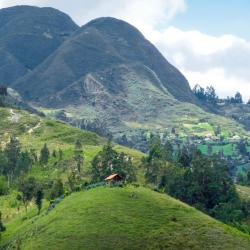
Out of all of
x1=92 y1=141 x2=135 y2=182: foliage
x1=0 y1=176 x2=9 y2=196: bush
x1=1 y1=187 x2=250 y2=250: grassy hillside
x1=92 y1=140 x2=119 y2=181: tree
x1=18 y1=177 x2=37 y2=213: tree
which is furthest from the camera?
x1=0 y1=176 x2=9 y2=196: bush

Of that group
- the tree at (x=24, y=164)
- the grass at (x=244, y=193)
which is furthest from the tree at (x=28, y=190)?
the grass at (x=244, y=193)

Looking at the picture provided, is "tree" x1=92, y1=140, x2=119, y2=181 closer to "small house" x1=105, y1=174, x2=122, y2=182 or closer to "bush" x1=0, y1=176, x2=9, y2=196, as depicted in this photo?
"small house" x1=105, y1=174, x2=122, y2=182

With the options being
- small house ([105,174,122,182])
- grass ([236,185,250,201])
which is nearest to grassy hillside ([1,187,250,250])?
small house ([105,174,122,182])

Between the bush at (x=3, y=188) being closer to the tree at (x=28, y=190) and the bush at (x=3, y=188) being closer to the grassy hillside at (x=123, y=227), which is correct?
the tree at (x=28, y=190)

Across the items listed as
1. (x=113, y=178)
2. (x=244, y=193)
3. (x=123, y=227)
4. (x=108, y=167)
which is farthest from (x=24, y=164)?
(x=123, y=227)

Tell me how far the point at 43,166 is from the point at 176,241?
10841cm

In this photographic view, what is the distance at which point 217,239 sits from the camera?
10012 cm

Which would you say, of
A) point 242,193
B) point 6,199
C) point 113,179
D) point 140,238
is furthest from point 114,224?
point 242,193

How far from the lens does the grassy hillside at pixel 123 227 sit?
98375 millimetres

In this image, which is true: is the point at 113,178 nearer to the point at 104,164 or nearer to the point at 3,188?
the point at 104,164

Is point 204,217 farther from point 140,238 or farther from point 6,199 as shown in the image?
point 6,199

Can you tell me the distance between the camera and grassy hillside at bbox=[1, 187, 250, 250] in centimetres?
9838

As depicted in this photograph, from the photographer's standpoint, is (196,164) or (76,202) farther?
(196,164)

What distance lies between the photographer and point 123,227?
4048 inches
